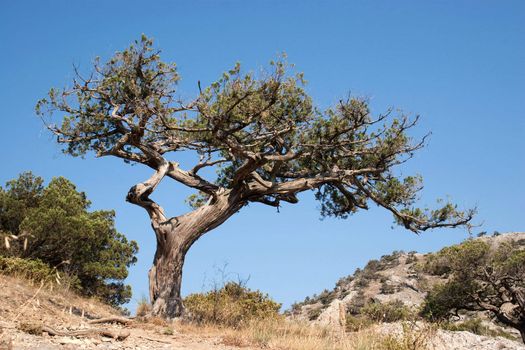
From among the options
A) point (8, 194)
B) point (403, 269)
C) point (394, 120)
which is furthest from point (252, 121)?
point (403, 269)

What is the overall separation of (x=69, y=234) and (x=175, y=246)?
6171 mm

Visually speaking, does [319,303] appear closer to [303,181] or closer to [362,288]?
[362,288]

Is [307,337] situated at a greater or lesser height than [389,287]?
lesser

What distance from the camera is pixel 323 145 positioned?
13.9 m

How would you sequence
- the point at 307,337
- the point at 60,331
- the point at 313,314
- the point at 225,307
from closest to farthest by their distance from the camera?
the point at 60,331 < the point at 307,337 < the point at 225,307 < the point at 313,314

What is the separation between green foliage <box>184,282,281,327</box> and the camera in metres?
13.3

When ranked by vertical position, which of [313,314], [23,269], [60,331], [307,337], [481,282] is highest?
[481,282]

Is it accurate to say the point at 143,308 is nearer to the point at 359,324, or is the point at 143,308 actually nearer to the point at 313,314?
the point at 359,324

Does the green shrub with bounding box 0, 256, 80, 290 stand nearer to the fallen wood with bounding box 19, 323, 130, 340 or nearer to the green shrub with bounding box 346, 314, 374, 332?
the fallen wood with bounding box 19, 323, 130, 340

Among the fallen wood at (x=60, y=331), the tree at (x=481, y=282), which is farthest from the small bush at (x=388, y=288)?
the fallen wood at (x=60, y=331)

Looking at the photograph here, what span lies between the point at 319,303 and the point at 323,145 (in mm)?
29022

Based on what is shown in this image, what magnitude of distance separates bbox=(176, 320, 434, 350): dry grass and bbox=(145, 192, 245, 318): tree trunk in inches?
42.7

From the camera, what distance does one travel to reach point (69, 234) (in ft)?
58.0

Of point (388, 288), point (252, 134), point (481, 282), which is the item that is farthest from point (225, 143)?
point (388, 288)
